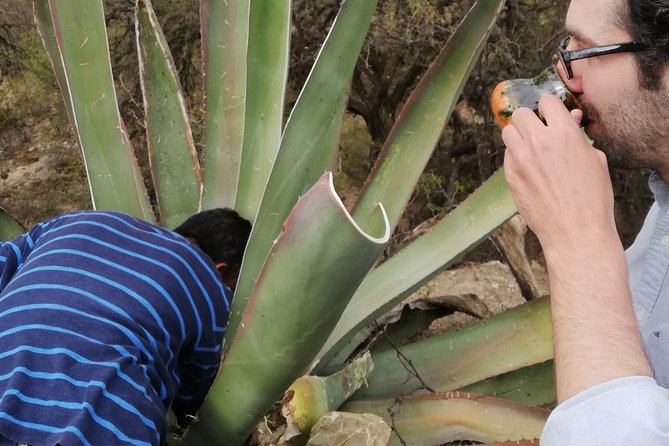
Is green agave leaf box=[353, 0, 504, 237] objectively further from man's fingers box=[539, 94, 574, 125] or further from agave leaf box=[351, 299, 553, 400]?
man's fingers box=[539, 94, 574, 125]

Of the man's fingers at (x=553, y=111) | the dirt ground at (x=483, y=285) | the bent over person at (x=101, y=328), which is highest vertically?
the man's fingers at (x=553, y=111)

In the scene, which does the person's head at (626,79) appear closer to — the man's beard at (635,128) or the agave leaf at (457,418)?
the man's beard at (635,128)

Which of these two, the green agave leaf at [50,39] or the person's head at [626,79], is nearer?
the person's head at [626,79]

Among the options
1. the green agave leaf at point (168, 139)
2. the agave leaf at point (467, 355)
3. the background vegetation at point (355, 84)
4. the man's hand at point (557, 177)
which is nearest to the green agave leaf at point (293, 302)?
the man's hand at point (557, 177)

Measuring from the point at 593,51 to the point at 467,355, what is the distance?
85 cm

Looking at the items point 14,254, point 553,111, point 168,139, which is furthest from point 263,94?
point 553,111

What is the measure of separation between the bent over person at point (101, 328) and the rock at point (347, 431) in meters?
0.26

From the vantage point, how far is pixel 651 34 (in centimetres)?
100

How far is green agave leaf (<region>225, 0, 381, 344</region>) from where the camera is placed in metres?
1.46

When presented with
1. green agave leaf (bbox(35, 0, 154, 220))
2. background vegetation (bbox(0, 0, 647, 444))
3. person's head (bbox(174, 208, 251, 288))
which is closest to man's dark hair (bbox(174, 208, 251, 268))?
person's head (bbox(174, 208, 251, 288))

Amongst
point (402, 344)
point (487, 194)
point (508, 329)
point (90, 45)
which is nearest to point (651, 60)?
point (487, 194)

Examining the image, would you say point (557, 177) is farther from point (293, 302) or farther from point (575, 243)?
point (293, 302)

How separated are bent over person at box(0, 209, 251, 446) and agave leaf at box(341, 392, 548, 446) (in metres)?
0.45

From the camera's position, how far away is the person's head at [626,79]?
1012 mm
